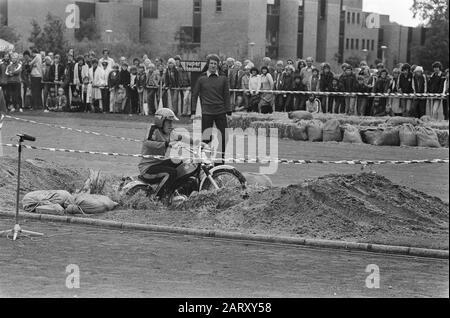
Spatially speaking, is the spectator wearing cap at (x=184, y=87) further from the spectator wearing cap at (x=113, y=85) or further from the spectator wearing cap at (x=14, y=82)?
the spectator wearing cap at (x=14, y=82)

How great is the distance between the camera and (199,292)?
9.13 metres

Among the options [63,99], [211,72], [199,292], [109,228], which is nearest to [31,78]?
[63,99]

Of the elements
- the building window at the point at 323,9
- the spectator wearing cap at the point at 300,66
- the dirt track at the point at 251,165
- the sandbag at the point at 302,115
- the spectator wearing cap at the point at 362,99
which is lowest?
the dirt track at the point at 251,165

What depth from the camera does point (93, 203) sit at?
1411cm

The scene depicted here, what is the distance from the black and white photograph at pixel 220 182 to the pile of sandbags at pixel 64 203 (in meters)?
0.03

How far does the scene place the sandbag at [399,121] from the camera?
2556 centimetres

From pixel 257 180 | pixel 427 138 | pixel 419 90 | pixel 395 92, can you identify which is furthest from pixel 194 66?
pixel 257 180

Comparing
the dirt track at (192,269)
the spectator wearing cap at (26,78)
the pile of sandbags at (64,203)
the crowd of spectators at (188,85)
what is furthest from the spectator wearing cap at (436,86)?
the dirt track at (192,269)

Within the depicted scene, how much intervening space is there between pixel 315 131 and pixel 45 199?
12955mm

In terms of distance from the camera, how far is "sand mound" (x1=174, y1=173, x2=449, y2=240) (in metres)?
12.7

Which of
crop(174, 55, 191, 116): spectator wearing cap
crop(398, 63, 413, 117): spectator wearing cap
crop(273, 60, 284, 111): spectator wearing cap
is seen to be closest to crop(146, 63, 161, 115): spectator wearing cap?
crop(174, 55, 191, 116): spectator wearing cap

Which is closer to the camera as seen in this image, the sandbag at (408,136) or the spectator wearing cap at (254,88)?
the sandbag at (408,136)
